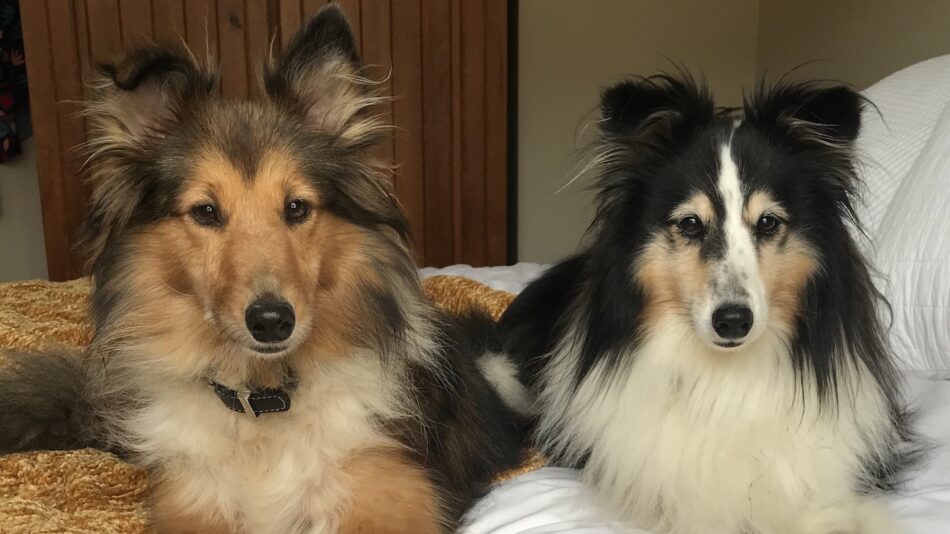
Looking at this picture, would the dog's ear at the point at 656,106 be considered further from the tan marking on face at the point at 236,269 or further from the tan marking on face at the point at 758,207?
the tan marking on face at the point at 236,269

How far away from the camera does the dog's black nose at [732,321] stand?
1576 millimetres

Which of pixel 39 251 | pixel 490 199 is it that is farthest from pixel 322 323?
pixel 39 251

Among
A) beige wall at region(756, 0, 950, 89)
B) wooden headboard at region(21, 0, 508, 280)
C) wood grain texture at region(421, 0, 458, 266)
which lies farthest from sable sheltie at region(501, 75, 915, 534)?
wood grain texture at region(421, 0, 458, 266)

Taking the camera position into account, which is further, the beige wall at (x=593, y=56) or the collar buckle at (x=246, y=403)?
the beige wall at (x=593, y=56)

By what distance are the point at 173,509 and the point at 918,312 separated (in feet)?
6.53

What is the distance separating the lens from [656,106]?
5.85ft

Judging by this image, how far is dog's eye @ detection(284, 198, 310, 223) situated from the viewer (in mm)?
1676

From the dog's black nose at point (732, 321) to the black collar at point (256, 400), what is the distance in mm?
942

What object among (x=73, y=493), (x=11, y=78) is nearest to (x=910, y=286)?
(x=73, y=493)

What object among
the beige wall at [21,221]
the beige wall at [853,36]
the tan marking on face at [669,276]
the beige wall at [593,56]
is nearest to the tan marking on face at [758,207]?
the tan marking on face at [669,276]

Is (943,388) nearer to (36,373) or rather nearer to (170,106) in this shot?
(170,106)

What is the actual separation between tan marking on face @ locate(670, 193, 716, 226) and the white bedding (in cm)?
70

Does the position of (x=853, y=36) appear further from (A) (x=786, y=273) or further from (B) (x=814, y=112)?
(A) (x=786, y=273)

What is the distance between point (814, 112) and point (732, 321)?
0.55 m
